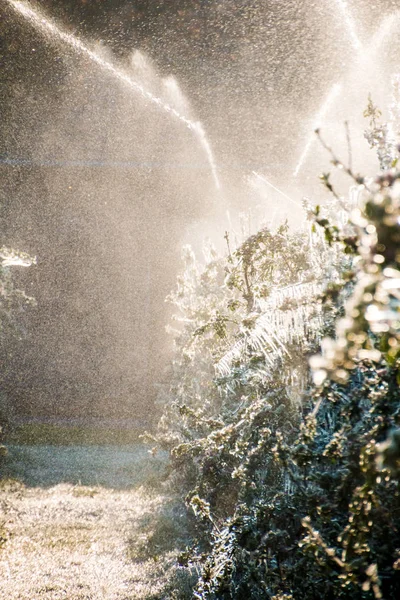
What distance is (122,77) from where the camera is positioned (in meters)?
16.3

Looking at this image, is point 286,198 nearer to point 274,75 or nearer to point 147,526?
point 274,75

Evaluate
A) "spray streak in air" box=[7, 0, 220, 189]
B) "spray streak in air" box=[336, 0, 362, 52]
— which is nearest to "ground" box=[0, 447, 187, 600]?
"spray streak in air" box=[7, 0, 220, 189]

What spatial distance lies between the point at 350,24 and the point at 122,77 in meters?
8.27

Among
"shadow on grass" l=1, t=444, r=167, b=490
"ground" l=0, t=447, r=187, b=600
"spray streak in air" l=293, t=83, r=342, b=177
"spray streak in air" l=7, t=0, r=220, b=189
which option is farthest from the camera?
"spray streak in air" l=293, t=83, r=342, b=177

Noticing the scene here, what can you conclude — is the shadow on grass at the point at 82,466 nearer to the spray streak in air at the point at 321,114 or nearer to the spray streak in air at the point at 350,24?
the spray streak in air at the point at 321,114

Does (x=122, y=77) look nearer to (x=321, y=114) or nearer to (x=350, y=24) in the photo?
(x=321, y=114)

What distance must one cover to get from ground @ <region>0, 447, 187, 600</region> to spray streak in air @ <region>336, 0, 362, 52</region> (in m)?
13.3

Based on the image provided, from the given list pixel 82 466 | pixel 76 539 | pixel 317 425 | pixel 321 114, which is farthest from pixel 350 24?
pixel 76 539

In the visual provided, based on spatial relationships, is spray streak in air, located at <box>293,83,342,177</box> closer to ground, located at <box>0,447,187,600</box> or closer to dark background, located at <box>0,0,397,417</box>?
dark background, located at <box>0,0,397,417</box>

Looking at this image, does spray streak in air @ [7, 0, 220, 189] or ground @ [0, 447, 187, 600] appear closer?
ground @ [0, 447, 187, 600]

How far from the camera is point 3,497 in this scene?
6.66 metres

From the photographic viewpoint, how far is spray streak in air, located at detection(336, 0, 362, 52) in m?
11.9

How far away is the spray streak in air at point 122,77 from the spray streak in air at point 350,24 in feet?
19.8

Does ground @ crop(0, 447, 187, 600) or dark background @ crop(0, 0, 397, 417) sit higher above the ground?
dark background @ crop(0, 0, 397, 417)
